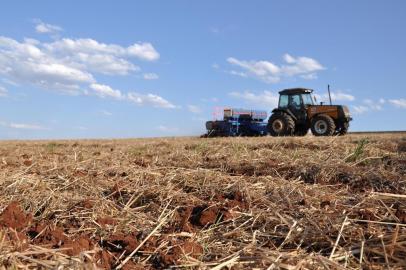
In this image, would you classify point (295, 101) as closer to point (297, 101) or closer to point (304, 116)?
point (297, 101)

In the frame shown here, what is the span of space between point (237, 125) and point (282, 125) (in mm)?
4253

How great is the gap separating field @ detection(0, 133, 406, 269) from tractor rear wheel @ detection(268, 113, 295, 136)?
1674cm

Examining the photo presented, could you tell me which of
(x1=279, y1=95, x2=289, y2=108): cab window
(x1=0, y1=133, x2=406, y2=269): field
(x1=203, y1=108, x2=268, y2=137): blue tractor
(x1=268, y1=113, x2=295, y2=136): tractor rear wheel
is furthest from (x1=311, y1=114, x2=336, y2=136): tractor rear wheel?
(x1=0, y1=133, x2=406, y2=269): field

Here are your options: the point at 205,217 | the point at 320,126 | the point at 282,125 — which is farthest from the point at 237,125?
the point at 205,217

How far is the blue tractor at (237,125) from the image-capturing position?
26359 mm

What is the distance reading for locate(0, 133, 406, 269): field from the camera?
2826mm

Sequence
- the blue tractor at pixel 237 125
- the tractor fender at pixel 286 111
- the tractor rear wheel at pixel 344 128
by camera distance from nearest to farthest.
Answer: the tractor rear wheel at pixel 344 128
the tractor fender at pixel 286 111
the blue tractor at pixel 237 125

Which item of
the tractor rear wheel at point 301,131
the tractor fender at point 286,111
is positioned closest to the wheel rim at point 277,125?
the tractor fender at point 286,111

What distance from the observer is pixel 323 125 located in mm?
21750

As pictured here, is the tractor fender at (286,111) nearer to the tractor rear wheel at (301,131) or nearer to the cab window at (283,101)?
the cab window at (283,101)

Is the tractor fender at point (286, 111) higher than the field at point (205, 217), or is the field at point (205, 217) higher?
the tractor fender at point (286, 111)

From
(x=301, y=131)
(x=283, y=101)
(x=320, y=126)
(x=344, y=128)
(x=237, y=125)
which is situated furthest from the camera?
(x=237, y=125)

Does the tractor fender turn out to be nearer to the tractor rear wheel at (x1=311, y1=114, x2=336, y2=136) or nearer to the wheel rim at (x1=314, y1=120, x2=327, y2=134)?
the tractor rear wheel at (x1=311, y1=114, x2=336, y2=136)

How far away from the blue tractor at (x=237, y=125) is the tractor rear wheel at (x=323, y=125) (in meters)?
3.96
